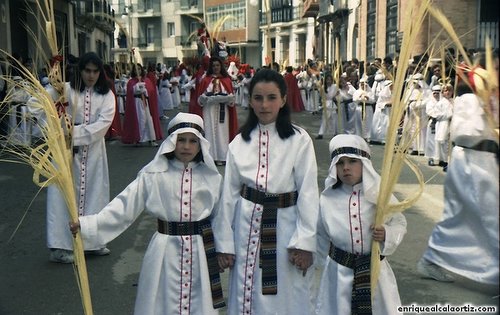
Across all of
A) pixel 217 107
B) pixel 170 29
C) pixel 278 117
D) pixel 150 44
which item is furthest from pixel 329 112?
pixel 150 44

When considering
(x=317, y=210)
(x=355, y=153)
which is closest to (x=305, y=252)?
(x=317, y=210)

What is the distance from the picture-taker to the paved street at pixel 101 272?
16.6ft

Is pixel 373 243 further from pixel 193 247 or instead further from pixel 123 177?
pixel 123 177

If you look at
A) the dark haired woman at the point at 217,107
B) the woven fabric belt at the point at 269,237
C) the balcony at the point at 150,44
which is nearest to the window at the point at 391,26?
the dark haired woman at the point at 217,107

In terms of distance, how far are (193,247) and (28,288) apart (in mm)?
2176

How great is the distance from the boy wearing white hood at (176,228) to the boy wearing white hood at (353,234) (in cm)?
62

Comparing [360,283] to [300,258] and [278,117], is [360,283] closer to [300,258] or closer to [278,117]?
[300,258]

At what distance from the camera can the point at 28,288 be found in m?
5.45

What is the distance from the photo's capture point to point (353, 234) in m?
3.72

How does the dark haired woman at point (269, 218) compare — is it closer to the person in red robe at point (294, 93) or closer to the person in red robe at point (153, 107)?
the person in red robe at point (153, 107)

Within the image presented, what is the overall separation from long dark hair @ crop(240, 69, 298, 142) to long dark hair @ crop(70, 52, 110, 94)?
2.49 meters

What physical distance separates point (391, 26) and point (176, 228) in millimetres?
23008

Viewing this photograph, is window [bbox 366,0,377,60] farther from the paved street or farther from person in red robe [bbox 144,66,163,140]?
the paved street

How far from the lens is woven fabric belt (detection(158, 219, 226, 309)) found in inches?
152
